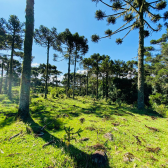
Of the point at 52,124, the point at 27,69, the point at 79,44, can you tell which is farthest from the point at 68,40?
the point at 52,124

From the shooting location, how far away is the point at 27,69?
4781 millimetres

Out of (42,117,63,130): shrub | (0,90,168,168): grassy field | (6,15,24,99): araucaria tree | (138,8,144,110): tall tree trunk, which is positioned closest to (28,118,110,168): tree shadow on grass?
(0,90,168,168): grassy field

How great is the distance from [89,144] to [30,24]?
21.7ft

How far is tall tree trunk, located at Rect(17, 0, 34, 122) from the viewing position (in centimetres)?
456

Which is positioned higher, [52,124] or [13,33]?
[13,33]

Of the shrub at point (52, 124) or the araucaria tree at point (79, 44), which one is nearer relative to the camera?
the shrub at point (52, 124)

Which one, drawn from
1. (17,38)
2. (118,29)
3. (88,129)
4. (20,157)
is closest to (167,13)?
(118,29)

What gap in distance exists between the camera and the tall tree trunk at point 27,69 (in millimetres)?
4562

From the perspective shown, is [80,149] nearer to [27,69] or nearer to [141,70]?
[27,69]

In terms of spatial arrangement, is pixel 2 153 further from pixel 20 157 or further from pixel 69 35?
pixel 69 35

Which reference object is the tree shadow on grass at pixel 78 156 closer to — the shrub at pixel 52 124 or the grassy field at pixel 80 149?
the grassy field at pixel 80 149

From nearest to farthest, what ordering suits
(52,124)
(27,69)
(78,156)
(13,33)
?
(78,156) → (52,124) → (27,69) → (13,33)

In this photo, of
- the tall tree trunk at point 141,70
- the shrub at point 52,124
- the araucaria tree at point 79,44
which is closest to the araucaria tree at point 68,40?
the araucaria tree at point 79,44

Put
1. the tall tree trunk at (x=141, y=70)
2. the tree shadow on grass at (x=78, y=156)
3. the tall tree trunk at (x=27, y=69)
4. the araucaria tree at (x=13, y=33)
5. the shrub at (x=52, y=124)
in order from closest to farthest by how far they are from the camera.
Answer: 1. the tree shadow on grass at (x=78, y=156)
2. the shrub at (x=52, y=124)
3. the tall tree trunk at (x=27, y=69)
4. the tall tree trunk at (x=141, y=70)
5. the araucaria tree at (x=13, y=33)
